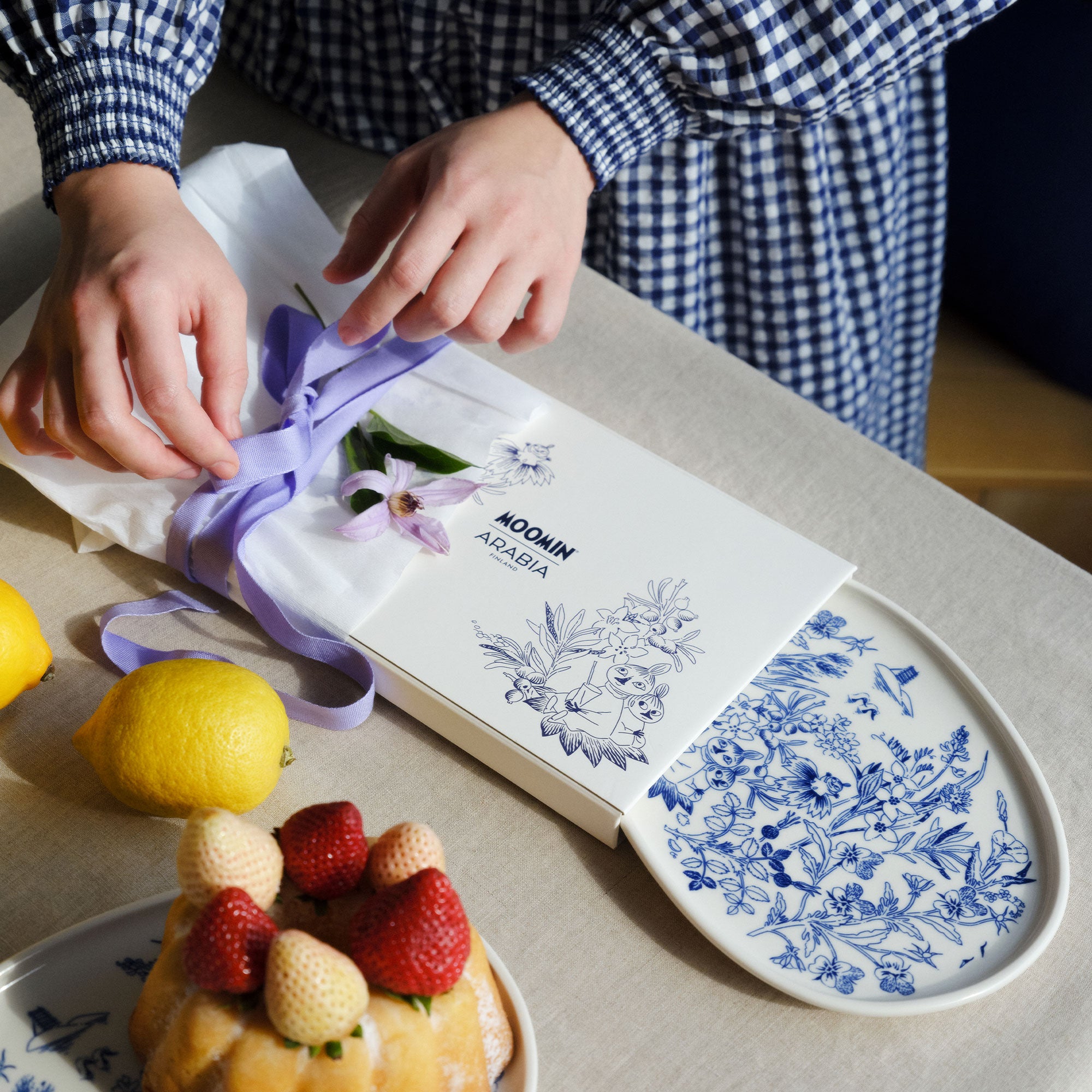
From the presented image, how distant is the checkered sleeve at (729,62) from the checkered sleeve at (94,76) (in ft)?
0.86

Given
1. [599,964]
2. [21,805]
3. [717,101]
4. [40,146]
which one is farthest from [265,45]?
[599,964]

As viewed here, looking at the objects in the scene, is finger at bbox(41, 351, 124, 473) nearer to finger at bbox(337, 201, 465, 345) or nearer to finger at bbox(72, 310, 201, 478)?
finger at bbox(72, 310, 201, 478)

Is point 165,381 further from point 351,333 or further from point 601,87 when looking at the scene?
point 601,87

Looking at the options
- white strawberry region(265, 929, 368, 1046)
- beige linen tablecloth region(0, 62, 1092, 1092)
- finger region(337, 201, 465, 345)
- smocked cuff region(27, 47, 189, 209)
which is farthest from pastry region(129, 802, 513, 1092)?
smocked cuff region(27, 47, 189, 209)

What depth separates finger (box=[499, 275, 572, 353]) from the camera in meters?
0.69

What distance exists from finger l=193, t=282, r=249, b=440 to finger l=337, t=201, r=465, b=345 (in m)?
0.07

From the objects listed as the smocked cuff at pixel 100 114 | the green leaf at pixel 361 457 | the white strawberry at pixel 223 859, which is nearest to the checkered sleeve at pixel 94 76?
the smocked cuff at pixel 100 114

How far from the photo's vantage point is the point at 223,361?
1.97ft

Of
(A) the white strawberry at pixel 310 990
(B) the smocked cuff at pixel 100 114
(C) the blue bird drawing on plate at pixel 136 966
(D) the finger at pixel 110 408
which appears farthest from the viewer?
(B) the smocked cuff at pixel 100 114

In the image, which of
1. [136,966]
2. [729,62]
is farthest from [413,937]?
[729,62]

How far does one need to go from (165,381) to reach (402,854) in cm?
32

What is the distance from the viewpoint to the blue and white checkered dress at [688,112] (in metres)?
0.68

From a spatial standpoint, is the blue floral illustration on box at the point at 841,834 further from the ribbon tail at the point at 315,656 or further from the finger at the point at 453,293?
the finger at the point at 453,293

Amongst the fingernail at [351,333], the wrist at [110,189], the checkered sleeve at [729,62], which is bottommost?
the fingernail at [351,333]
